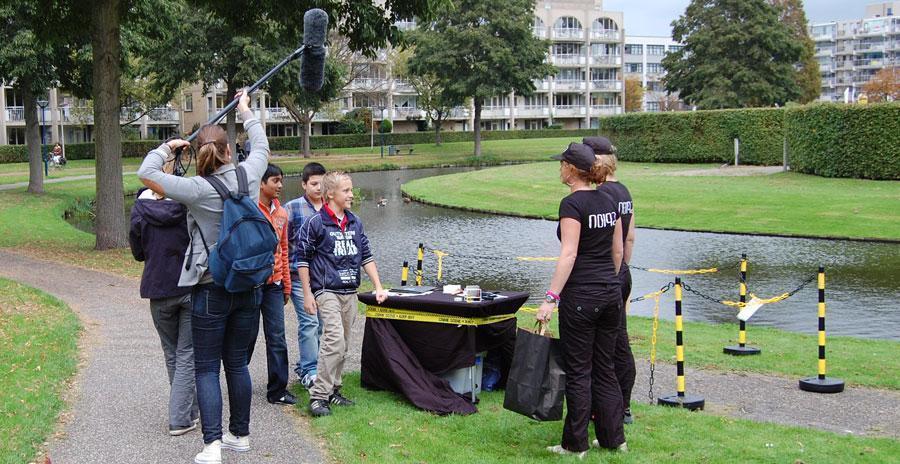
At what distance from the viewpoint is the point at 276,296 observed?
311 inches

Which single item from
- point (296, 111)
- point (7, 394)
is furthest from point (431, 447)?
point (296, 111)

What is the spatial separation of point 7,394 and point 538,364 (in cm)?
433

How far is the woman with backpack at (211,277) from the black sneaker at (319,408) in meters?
1.13

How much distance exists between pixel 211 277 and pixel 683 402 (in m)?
4.43

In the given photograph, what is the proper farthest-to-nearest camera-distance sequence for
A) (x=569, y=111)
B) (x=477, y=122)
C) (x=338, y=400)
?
(x=569, y=111) → (x=477, y=122) → (x=338, y=400)

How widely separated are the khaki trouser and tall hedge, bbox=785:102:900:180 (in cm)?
2997

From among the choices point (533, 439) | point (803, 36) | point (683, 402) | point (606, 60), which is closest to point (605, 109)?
point (606, 60)

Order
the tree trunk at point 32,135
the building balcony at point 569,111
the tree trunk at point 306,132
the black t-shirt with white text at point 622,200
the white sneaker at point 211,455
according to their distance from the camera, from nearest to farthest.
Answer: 1. the white sneaker at point 211,455
2. the black t-shirt with white text at point 622,200
3. the tree trunk at point 32,135
4. the tree trunk at point 306,132
5. the building balcony at point 569,111

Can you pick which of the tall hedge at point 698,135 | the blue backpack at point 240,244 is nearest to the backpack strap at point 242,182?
the blue backpack at point 240,244

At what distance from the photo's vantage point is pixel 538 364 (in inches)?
271

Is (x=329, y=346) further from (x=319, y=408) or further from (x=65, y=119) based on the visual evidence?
(x=65, y=119)

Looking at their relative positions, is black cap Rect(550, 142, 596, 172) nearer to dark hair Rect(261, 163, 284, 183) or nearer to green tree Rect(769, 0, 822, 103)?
dark hair Rect(261, 163, 284, 183)

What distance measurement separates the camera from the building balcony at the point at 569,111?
113500 millimetres

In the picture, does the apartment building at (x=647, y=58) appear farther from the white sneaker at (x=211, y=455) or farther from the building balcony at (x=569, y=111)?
the white sneaker at (x=211, y=455)
